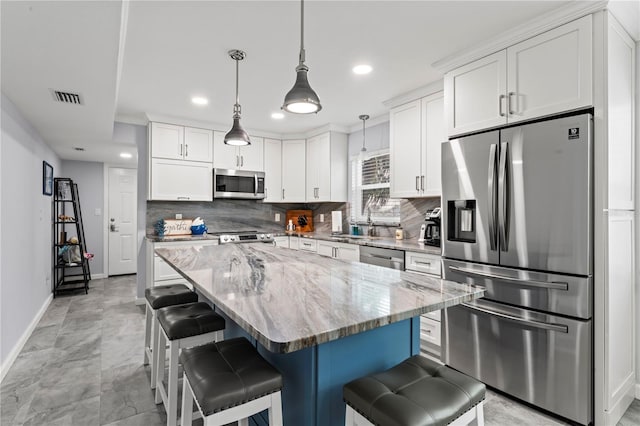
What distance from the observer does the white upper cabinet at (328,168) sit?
4910mm

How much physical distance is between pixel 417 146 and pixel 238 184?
2.68 m

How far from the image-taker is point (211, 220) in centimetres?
511

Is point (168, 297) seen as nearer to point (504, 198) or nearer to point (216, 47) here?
point (216, 47)

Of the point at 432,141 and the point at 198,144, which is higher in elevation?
the point at 198,144

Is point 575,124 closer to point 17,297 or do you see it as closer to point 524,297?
point 524,297

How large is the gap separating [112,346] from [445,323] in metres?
3.01

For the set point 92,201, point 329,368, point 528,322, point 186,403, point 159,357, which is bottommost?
point 159,357

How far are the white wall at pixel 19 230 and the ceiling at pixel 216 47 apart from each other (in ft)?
0.91

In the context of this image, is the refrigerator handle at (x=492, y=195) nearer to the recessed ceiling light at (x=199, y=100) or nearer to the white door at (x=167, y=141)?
the recessed ceiling light at (x=199, y=100)

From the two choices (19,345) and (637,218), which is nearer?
(637,218)

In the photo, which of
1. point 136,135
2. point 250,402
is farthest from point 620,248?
point 136,135

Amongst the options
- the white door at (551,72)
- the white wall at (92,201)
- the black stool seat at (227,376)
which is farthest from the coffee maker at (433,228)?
the white wall at (92,201)

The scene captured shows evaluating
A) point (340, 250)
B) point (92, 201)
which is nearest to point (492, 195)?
point (340, 250)

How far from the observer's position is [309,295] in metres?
1.37
